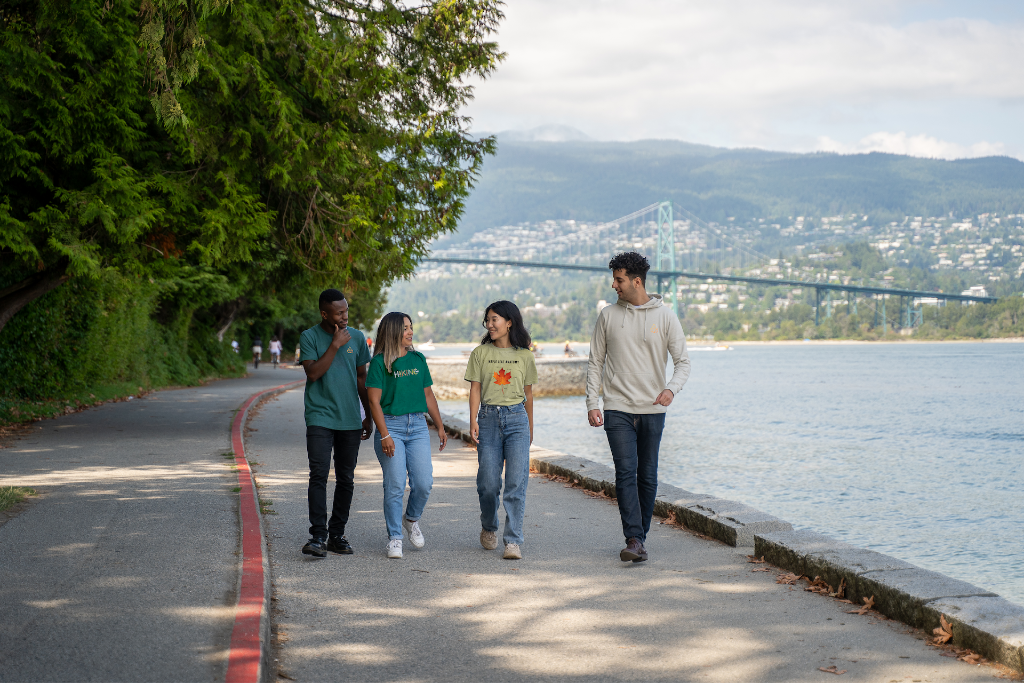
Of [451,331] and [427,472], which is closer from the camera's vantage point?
[427,472]

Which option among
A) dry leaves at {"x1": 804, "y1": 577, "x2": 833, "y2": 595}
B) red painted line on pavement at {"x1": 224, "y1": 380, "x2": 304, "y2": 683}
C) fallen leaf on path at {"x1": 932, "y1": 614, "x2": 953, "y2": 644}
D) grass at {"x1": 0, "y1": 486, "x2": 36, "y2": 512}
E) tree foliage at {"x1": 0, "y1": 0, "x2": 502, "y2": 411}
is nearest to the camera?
red painted line on pavement at {"x1": 224, "y1": 380, "x2": 304, "y2": 683}

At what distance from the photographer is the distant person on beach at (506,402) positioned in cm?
643

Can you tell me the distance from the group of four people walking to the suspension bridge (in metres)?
71.9

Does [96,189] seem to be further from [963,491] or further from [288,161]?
[963,491]

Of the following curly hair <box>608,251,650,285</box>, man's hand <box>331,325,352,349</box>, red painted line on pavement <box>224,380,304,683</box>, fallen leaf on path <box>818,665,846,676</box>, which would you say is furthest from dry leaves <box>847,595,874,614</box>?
man's hand <box>331,325,352,349</box>

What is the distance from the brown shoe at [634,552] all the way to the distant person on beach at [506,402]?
2.31ft

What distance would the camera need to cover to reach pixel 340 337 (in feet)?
20.7

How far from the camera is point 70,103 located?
11.6 meters

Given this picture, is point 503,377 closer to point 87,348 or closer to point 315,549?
point 315,549

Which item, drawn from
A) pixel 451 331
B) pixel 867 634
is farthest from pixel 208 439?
pixel 451 331

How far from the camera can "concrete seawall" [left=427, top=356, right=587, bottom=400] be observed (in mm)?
48500

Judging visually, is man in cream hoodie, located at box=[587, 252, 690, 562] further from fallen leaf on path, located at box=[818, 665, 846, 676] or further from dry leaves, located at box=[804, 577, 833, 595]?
fallen leaf on path, located at box=[818, 665, 846, 676]

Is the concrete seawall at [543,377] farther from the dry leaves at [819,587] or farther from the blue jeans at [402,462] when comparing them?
the dry leaves at [819,587]

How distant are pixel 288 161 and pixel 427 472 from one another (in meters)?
7.35
